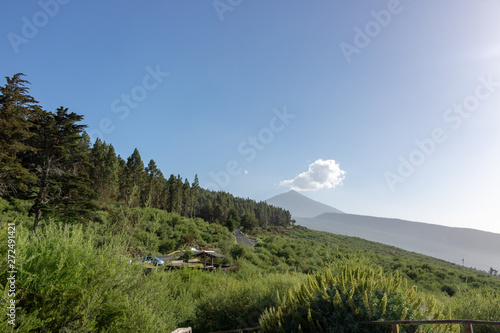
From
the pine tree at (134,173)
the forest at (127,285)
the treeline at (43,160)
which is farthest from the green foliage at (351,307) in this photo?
the pine tree at (134,173)

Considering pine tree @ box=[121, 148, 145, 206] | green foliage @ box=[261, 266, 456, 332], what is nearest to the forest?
green foliage @ box=[261, 266, 456, 332]

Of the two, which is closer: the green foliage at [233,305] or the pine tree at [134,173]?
the green foliage at [233,305]

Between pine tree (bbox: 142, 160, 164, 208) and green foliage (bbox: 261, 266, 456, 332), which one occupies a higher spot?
pine tree (bbox: 142, 160, 164, 208)

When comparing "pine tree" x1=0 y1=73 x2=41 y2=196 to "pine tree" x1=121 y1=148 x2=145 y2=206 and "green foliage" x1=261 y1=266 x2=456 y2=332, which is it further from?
"pine tree" x1=121 y1=148 x2=145 y2=206

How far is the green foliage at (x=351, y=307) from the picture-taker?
12.8ft

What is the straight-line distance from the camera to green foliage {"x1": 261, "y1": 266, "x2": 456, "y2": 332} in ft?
12.8

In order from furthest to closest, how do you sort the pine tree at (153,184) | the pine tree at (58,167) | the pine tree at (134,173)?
the pine tree at (153,184), the pine tree at (134,173), the pine tree at (58,167)

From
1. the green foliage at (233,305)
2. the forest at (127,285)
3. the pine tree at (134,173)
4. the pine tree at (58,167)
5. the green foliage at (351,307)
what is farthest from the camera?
the pine tree at (134,173)

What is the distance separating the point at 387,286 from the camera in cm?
438

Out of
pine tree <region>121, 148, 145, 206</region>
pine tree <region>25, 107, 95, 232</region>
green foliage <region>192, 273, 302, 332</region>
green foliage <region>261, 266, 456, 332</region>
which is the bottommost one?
green foliage <region>192, 273, 302, 332</region>

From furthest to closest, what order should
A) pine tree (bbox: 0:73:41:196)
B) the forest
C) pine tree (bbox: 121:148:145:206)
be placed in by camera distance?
pine tree (bbox: 121:148:145:206) < pine tree (bbox: 0:73:41:196) < the forest

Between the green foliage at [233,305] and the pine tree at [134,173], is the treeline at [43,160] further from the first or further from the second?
the pine tree at [134,173]

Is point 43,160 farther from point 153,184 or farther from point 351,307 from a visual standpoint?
point 153,184

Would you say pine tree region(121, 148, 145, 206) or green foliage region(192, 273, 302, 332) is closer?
green foliage region(192, 273, 302, 332)
